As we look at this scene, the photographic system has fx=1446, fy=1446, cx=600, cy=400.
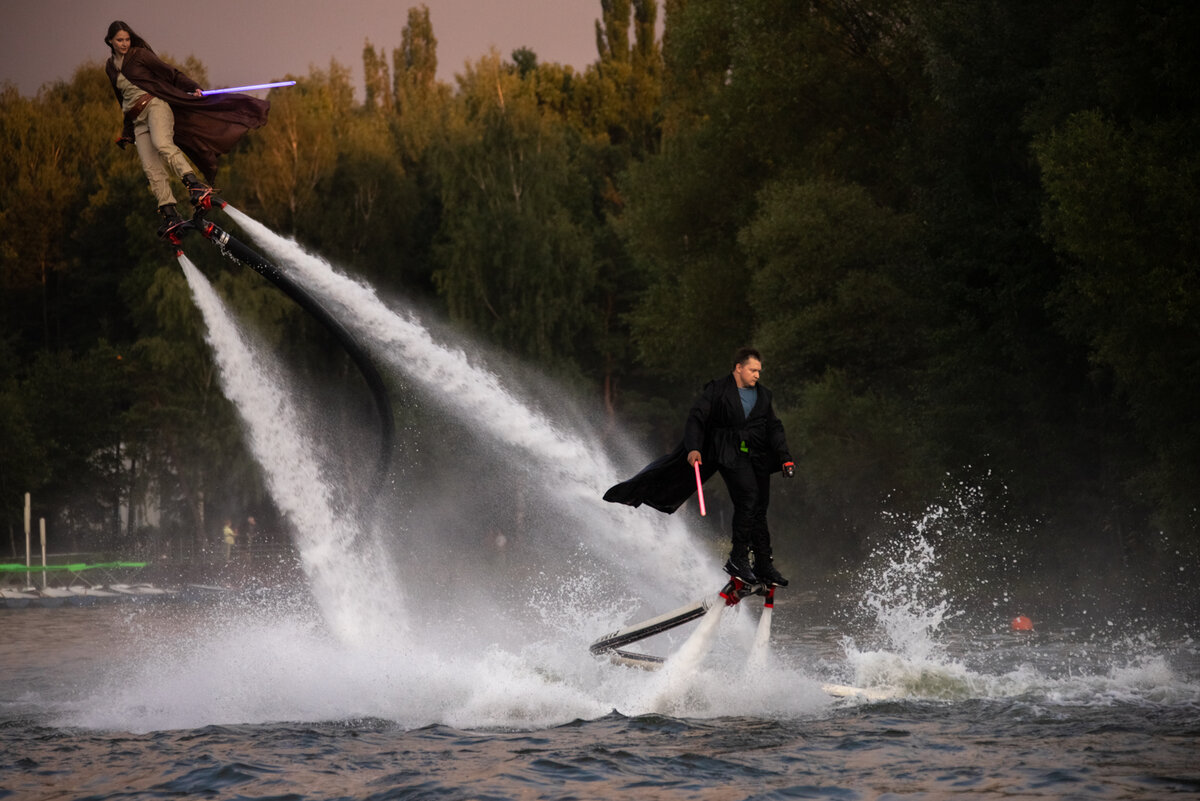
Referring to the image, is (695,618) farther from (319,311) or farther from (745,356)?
(319,311)

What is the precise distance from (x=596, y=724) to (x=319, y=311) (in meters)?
5.69

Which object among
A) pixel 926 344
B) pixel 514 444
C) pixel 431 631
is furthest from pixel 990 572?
pixel 514 444

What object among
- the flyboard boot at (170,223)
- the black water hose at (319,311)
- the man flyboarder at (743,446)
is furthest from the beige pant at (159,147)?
the man flyboarder at (743,446)

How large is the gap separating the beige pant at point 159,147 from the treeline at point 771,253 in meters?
16.2

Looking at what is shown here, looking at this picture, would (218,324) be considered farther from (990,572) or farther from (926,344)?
(926,344)

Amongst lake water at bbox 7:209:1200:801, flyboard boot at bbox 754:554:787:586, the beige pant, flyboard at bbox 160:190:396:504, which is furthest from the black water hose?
flyboard boot at bbox 754:554:787:586

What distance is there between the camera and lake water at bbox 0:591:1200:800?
37.1 feet

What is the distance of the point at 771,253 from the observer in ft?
129

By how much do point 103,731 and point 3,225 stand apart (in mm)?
52781

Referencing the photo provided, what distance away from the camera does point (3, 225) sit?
61.9 metres

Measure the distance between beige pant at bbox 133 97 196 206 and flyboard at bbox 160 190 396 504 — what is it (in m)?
0.42

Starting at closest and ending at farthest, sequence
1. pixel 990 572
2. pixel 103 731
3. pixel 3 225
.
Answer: pixel 103 731, pixel 990 572, pixel 3 225

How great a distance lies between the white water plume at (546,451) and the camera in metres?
18.0

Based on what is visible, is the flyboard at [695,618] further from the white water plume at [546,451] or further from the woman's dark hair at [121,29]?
the woman's dark hair at [121,29]
